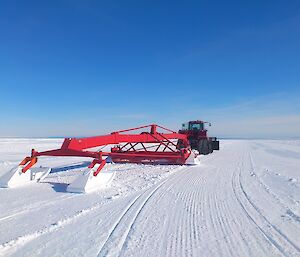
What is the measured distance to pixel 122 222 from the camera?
3.87 meters

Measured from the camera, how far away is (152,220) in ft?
13.0

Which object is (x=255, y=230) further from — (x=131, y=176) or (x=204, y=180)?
(x=131, y=176)

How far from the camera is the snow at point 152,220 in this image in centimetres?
304

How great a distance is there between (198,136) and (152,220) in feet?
44.6

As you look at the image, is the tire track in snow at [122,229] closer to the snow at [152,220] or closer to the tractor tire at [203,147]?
the snow at [152,220]

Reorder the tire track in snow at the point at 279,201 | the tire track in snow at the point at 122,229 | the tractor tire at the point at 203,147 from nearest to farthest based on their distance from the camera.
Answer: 1. the tire track in snow at the point at 122,229
2. the tire track in snow at the point at 279,201
3. the tractor tire at the point at 203,147

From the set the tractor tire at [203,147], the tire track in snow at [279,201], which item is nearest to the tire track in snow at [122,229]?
the tire track in snow at [279,201]

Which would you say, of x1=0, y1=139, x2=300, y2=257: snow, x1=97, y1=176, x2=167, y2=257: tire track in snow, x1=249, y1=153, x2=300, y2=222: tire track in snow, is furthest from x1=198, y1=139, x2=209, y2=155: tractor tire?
x1=97, y1=176, x2=167, y2=257: tire track in snow

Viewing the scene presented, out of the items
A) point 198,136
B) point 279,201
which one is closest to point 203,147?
point 198,136

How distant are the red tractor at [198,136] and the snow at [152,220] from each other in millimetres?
9510

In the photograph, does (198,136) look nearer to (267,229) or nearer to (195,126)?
(195,126)

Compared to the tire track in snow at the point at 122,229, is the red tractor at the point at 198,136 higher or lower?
higher

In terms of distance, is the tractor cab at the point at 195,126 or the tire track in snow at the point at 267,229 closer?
the tire track in snow at the point at 267,229

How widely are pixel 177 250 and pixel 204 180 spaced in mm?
4331
